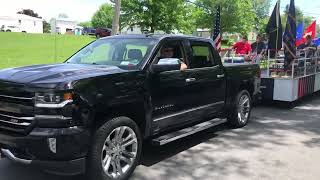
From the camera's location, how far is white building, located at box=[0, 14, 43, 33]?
9694 centimetres

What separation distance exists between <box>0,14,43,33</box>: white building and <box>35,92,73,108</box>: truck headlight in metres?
94.1

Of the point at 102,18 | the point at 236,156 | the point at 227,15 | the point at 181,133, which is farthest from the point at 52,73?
the point at 102,18

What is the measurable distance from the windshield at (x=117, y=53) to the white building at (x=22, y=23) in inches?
3624

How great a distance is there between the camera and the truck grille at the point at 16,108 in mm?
4586

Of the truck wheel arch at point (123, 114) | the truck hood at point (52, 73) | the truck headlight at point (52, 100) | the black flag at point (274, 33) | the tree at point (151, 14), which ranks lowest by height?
the truck wheel arch at point (123, 114)

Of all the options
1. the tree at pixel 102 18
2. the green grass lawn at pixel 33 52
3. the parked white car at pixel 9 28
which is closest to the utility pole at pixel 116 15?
the green grass lawn at pixel 33 52

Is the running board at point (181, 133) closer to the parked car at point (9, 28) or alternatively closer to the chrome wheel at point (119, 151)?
the chrome wheel at point (119, 151)

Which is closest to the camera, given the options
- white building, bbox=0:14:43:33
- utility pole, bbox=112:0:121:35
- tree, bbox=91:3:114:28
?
utility pole, bbox=112:0:121:35

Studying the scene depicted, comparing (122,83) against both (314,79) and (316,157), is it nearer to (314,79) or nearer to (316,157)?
(316,157)

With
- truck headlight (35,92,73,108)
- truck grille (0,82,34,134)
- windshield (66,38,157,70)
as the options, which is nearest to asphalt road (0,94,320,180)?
truck grille (0,82,34,134)

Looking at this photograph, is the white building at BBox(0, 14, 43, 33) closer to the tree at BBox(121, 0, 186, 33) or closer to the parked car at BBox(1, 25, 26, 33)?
the parked car at BBox(1, 25, 26, 33)

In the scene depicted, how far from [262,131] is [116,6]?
7.46m

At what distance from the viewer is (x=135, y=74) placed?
5.44 metres

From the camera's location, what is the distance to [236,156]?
6.54 metres
